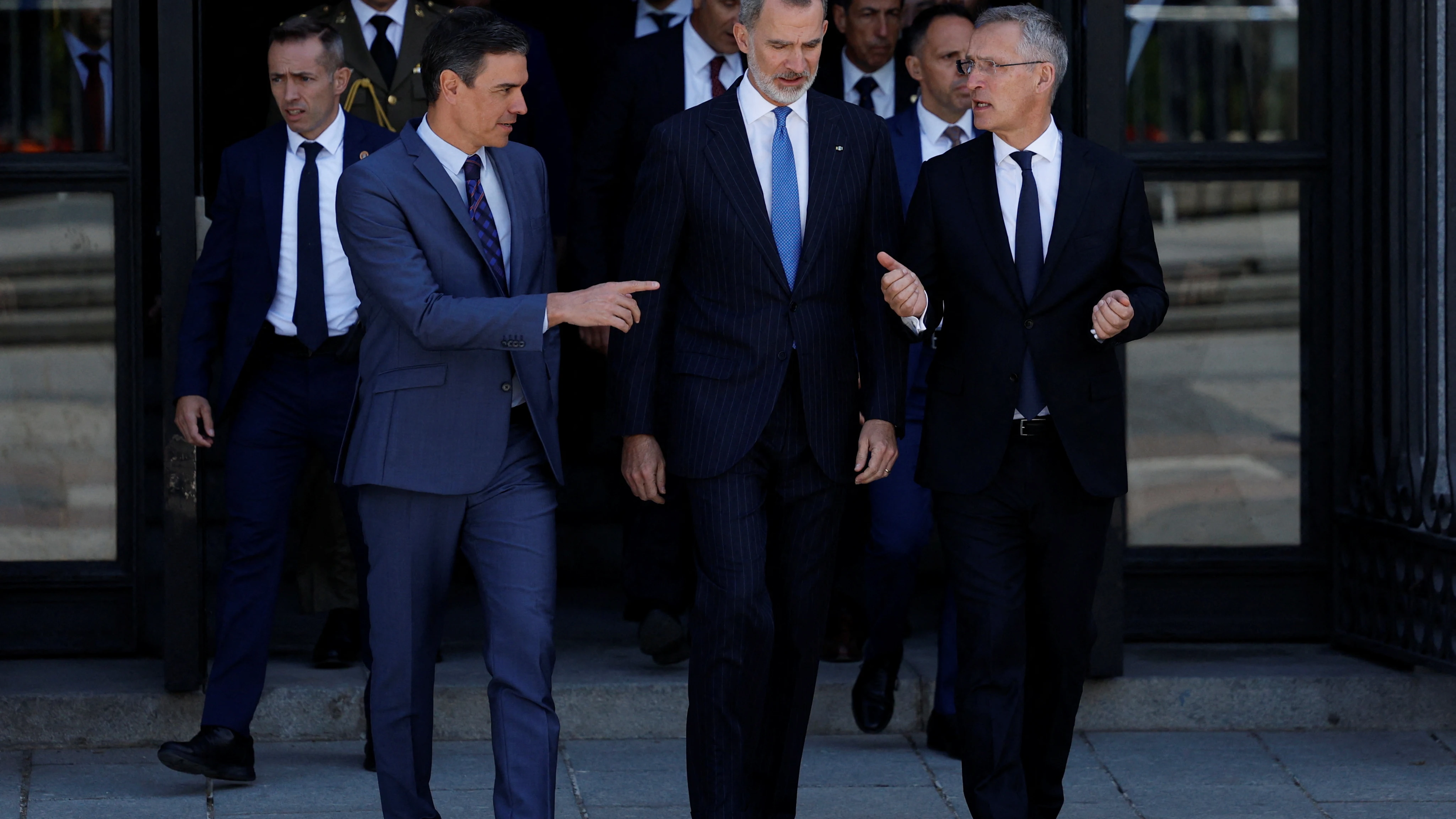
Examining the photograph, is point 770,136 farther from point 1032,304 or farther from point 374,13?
point 374,13

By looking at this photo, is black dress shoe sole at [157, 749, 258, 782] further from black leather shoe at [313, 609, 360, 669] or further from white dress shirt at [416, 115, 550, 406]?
white dress shirt at [416, 115, 550, 406]

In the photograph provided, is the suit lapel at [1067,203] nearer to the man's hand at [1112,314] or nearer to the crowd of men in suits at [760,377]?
the crowd of men in suits at [760,377]

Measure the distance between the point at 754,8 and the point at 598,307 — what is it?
910mm

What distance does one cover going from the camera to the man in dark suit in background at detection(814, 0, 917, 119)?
6.23 m

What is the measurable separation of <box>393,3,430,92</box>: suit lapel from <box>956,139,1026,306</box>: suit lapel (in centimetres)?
219

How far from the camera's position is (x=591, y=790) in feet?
17.6

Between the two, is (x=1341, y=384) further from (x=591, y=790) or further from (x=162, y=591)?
(x=162, y=591)

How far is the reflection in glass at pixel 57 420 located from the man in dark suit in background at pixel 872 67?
96.5 inches

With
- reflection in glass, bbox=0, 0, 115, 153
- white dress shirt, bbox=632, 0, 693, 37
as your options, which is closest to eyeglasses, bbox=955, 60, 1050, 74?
white dress shirt, bbox=632, 0, 693, 37

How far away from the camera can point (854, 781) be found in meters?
5.46

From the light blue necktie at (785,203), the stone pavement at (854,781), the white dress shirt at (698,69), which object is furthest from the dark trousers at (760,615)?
the white dress shirt at (698,69)

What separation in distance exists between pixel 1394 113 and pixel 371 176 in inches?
131

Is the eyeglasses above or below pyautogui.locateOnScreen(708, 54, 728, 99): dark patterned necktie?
below

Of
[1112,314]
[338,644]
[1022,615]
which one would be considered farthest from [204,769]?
[1112,314]
